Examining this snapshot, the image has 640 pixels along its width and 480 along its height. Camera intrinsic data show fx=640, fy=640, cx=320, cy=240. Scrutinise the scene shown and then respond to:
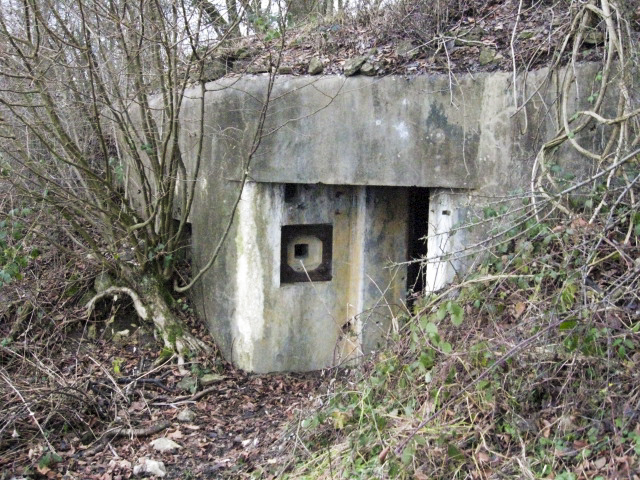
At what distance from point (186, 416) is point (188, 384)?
44cm

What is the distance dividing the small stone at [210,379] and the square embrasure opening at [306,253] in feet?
3.12

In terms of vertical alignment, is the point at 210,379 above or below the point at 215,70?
below

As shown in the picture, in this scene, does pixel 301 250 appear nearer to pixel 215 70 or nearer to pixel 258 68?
pixel 258 68

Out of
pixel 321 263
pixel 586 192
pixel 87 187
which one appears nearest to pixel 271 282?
pixel 321 263

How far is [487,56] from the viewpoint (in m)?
4.70

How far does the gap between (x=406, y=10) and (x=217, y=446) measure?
12.2 ft

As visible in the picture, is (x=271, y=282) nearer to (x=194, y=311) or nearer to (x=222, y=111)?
(x=194, y=311)

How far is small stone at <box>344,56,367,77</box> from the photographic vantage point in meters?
5.00

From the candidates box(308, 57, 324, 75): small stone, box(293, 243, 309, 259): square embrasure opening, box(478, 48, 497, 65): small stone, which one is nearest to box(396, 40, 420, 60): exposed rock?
box(478, 48, 497, 65): small stone

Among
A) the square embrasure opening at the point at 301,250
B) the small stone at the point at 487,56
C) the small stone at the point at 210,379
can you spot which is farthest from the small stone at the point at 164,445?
the small stone at the point at 487,56

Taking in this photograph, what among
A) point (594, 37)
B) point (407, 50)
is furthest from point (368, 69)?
point (594, 37)

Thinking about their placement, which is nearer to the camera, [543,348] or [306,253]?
[543,348]

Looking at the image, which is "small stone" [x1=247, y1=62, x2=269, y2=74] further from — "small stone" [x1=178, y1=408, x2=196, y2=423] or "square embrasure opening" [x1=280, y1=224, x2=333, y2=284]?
"small stone" [x1=178, y1=408, x2=196, y2=423]

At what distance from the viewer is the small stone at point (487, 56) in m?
4.68
